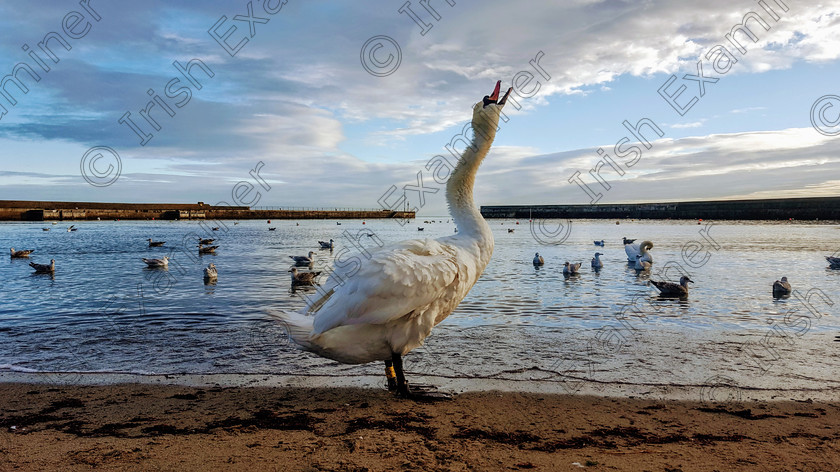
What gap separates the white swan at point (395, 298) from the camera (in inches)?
200

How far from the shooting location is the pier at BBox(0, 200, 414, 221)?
101250mm

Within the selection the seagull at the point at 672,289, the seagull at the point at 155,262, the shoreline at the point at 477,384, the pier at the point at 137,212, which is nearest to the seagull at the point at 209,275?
the seagull at the point at 155,262

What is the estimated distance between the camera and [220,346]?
8.56 meters

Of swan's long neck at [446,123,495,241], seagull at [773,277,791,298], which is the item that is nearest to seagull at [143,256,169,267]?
swan's long neck at [446,123,495,241]

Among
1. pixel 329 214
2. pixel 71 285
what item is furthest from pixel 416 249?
pixel 329 214

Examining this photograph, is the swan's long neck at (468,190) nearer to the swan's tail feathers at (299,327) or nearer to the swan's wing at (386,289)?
the swan's wing at (386,289)

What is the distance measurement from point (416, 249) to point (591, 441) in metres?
2.56

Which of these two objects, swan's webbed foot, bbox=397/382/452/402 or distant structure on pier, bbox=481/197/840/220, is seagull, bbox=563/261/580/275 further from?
distant structure on pier, bbox=481/197/840/220

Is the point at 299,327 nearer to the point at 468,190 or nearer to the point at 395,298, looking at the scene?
the point at 395,298

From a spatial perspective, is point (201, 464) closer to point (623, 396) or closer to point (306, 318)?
point (306, 318)

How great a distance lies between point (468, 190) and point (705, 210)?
123 m

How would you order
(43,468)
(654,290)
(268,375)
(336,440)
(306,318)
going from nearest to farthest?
(43,468)
(336,440)
(306,318)
(268,375)
(654,290)

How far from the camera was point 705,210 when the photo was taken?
111 metres

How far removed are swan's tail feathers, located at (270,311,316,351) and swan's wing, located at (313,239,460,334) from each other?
15cm
